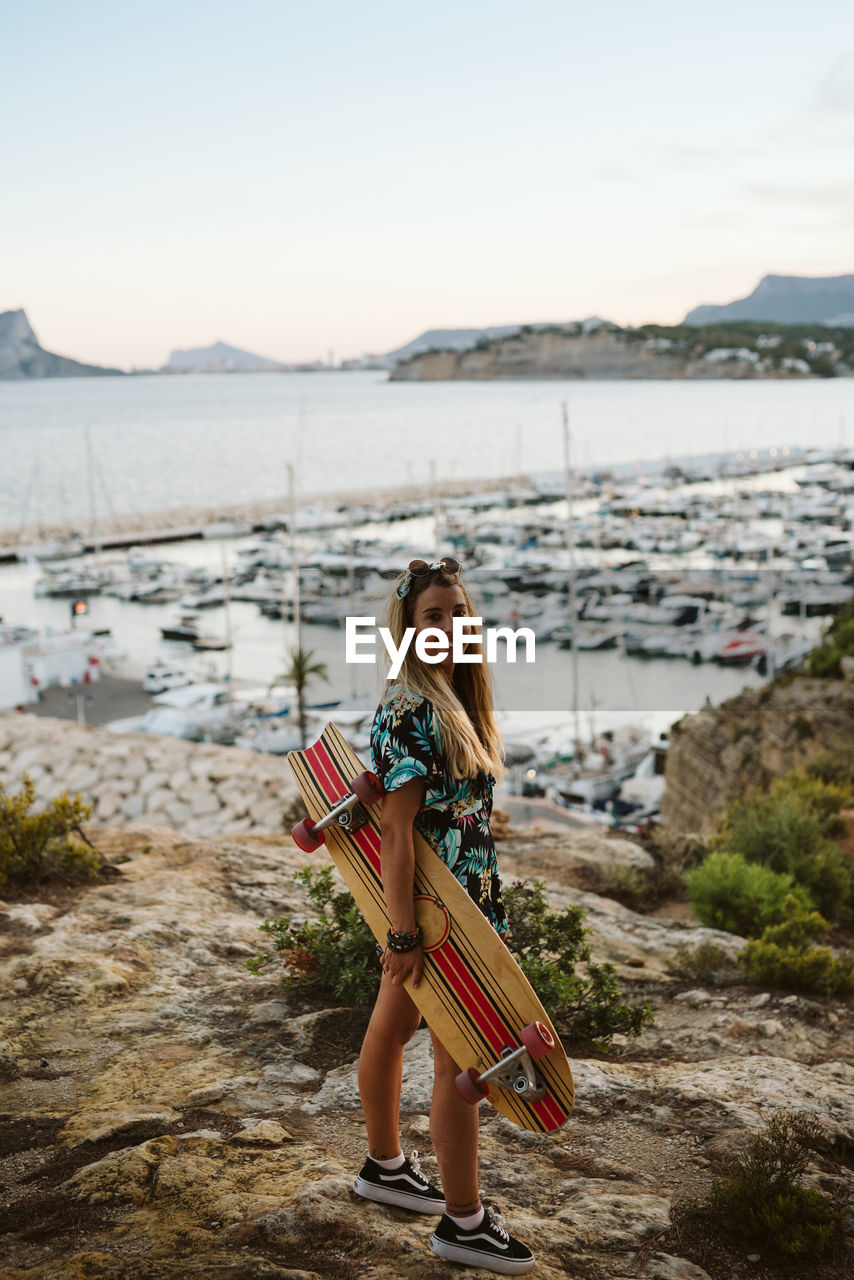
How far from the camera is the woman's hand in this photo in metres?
2.15

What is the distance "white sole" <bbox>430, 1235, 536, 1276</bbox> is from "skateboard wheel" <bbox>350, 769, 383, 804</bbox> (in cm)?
98

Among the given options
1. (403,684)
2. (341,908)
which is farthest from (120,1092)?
(403,684)

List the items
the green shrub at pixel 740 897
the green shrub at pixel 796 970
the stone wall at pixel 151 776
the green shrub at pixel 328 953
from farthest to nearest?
1. the stone wall at pixel 151 776
2. the green shrub at pixel 740 897
3. the green shrub at pixel 796 970
4. the green shrub at pixel 328 953

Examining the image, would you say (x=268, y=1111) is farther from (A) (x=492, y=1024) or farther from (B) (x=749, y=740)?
(B) (x=749, y=740)

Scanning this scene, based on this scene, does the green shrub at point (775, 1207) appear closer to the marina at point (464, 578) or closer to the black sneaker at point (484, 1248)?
the black sneaker at point (484, 1248)

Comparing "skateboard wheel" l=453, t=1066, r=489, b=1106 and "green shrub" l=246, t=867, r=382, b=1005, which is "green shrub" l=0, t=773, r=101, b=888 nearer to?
"green shrub" l=246, t=867, r=382, b=1005

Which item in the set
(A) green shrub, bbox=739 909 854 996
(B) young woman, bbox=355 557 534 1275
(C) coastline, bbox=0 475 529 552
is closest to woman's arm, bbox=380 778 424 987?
(B) young woman, bbox=355 557 534 1275

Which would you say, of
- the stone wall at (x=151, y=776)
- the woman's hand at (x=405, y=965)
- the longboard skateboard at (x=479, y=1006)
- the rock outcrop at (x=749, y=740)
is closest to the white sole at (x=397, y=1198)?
the longboard skateboard at (x=479, y=1006)

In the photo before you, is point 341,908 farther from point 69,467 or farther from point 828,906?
point 69,467

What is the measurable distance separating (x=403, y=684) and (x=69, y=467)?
88315mm

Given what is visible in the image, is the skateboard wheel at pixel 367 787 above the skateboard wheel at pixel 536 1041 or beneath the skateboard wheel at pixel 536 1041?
above

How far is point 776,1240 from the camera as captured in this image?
238 cm

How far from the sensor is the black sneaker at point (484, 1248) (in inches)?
85.5

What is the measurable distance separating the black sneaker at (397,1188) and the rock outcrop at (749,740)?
35.5 ft
